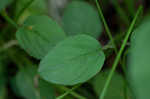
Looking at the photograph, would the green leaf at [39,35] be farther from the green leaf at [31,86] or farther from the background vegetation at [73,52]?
the green leaf at [31,86]

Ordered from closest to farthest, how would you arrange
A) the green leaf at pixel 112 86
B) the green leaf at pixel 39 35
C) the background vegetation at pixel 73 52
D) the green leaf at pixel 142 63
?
the green leaf at pixel 142 63 → the background vegetation at pixel 73 52 → the green leaf at pixel 39 35 → the green leaf at pixel 112 86

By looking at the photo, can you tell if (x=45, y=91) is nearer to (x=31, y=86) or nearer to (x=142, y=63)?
(x=31, y=86)

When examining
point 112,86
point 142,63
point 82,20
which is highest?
point 142,63

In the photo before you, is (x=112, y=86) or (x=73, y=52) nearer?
(x=73, y=52)

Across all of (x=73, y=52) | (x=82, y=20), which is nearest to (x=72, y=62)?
(x=73, y=52)

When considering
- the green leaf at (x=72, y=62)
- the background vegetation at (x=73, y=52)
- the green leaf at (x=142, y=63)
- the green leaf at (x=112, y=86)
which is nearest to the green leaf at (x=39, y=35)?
the background vegetation at (x=73, y=52)

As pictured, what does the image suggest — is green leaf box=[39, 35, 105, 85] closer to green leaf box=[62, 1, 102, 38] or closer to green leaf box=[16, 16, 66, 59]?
green leaf box=[16, 16, 66, 59]
